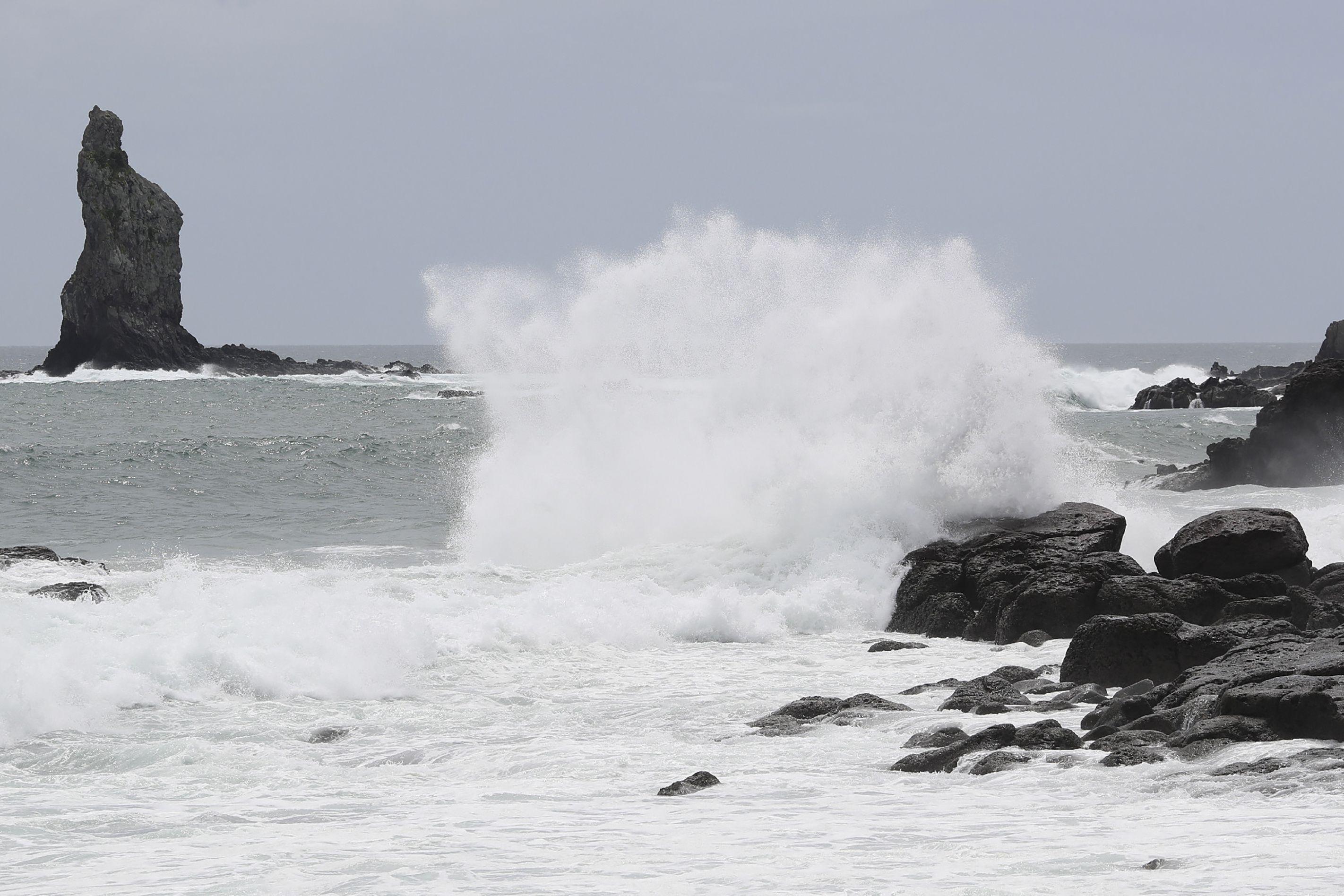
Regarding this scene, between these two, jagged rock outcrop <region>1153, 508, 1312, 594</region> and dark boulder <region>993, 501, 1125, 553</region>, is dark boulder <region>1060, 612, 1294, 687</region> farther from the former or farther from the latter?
dark boulder <region>993, 501, 1125, 553</region>

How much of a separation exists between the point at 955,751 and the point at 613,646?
508 centimetres

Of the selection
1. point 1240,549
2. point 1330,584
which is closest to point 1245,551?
point 1240,549

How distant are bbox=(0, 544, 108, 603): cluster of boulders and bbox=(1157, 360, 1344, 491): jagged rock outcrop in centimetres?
2008

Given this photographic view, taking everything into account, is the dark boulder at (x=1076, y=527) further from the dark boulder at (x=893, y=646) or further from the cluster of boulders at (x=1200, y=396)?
the cluster of boulders at (x=1200, y=396)

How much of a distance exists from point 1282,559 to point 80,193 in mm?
80919

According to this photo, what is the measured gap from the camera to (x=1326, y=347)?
150 ft

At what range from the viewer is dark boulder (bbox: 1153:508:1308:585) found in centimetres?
1290

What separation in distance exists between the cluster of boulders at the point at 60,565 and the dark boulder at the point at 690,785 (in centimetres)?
749

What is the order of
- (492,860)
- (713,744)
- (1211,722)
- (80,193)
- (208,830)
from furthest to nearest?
(80,193) < (713,744) < (1211,722) < (208,830) < (492,860)

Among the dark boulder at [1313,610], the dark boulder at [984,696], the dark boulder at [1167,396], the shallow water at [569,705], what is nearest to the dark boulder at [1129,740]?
the shallow water at [569,705]

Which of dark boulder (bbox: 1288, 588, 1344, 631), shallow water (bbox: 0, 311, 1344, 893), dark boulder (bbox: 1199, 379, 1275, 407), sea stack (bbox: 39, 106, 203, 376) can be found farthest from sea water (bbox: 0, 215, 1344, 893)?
sea stack (bbox: 39, 106, 203, 376)

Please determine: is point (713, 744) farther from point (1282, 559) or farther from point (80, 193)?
point (80, 193)

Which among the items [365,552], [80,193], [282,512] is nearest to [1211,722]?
[365,552]

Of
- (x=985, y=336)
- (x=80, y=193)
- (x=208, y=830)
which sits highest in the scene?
(x=80, y=193)
